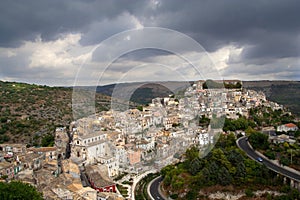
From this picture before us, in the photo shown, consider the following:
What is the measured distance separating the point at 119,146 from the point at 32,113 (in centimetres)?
1248

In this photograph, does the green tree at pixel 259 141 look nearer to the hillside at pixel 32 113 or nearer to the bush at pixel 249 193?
the bush at pixel 249 193

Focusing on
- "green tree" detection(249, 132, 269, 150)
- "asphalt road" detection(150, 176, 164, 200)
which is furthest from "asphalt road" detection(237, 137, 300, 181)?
"asphalt road" detection(150, 176, 164, 200)

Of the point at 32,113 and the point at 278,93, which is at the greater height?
the point at 278,93

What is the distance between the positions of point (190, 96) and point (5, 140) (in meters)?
16.3

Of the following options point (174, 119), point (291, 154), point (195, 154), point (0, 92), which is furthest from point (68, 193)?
point (0, 92)

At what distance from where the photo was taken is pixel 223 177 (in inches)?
496

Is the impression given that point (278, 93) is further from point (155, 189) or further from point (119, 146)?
point (155, 189)

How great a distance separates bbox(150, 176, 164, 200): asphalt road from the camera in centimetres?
1275

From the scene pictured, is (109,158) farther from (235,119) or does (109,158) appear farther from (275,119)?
(275,119)

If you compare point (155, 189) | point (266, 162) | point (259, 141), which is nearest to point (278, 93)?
point (259, 141)

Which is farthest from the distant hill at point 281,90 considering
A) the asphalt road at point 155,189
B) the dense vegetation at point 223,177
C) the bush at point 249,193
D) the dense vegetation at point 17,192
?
the dense vegetation at point 17,192

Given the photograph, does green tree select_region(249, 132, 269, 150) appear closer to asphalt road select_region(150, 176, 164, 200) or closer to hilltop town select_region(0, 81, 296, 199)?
hilltop town select_region(0, 81, 296, 199)

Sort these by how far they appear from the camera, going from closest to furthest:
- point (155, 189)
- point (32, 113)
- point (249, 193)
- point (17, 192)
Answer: point (17, 192), point (249, 193), point (155, 189), point (32, 113)

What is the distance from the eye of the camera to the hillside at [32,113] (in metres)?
20.4
